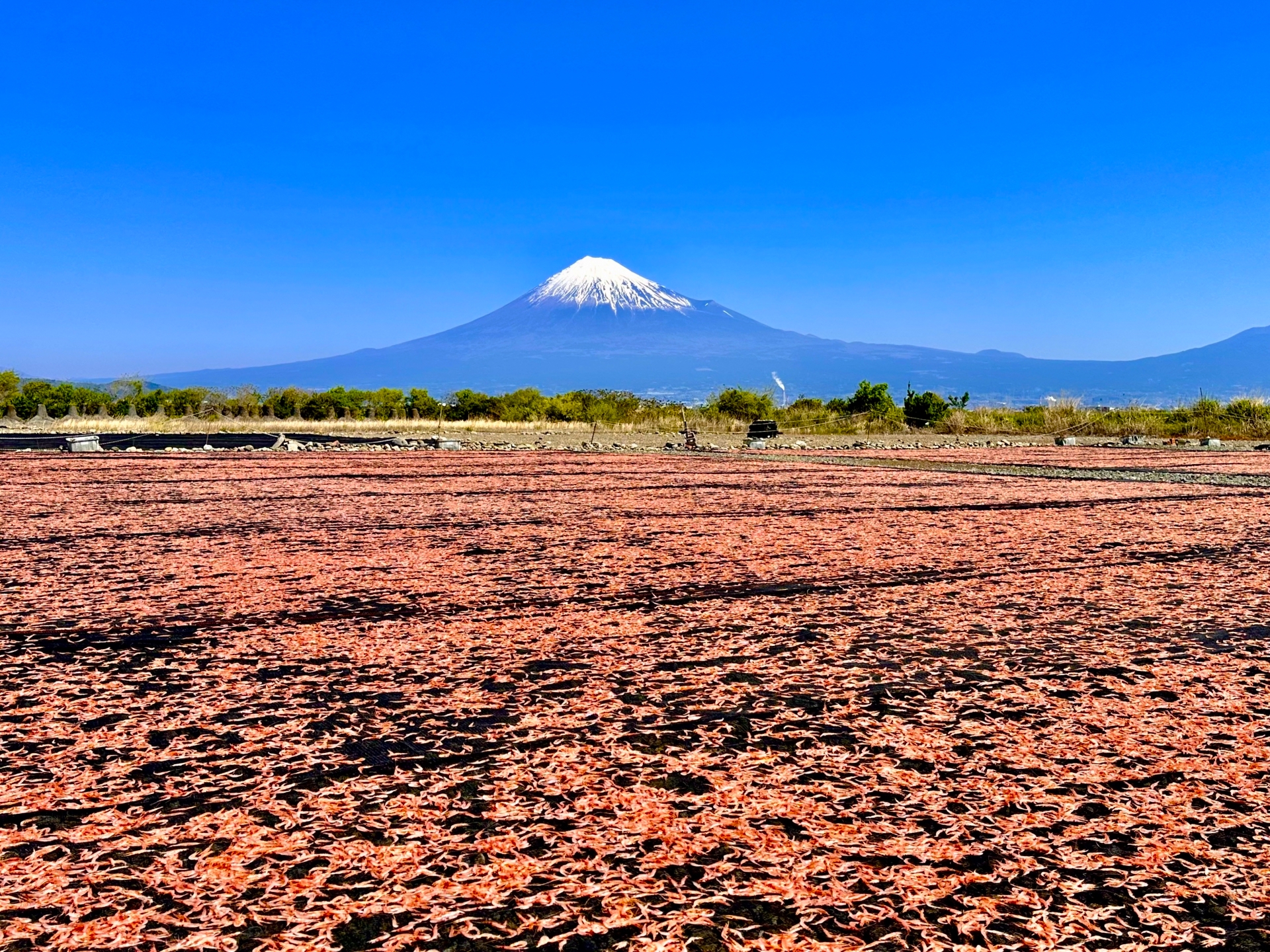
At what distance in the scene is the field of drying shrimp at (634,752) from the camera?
179 centimetres

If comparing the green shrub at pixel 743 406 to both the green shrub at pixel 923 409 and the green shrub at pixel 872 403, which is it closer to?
the green shrub at pixel 872 403

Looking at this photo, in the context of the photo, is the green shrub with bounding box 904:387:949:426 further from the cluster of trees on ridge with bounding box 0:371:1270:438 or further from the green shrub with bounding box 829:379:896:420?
the green shrub with bounding box 829:379:896:420

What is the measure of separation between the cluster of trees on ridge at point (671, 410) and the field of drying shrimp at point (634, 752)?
2760cm

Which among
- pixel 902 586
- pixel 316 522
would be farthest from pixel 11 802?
pixel 316 522

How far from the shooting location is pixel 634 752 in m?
2.63

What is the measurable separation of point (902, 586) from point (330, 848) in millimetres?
3837

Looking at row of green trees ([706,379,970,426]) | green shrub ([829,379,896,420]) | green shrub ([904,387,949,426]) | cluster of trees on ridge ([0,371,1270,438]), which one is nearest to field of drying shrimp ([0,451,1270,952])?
cluster of trees on ridge ([0,371,1270,438])

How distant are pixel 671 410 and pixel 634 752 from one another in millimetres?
34011

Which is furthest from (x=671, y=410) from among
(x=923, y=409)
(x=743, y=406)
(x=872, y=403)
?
(x=923, y=409)

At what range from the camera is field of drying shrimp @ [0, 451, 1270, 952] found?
1.79m

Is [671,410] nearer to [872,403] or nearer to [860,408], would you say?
[860,408]

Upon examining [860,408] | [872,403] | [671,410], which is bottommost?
[671,410]

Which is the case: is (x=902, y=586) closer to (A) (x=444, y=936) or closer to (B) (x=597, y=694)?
(B) (x=597, y=694)

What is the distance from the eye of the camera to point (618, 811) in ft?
7.30
